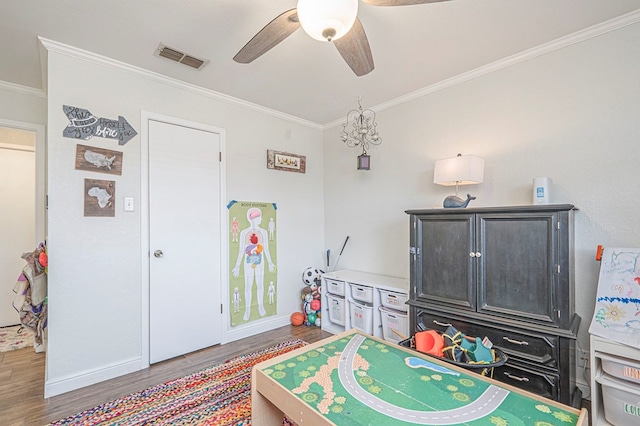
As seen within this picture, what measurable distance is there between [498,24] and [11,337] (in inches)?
217

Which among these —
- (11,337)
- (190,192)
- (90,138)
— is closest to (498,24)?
(190,192)

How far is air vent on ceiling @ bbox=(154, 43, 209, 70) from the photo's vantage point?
7.68ft

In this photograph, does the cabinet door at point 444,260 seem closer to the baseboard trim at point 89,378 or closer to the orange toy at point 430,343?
the orange toy at point 430,343

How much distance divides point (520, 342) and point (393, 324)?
43.0 inches

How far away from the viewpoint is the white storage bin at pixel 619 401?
1608 millimetres

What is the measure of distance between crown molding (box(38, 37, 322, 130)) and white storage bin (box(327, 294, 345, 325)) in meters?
2.28

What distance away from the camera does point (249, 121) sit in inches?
136

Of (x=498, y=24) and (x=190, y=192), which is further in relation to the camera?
(x=190, y=192)

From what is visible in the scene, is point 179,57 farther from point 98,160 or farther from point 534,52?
point 534,52

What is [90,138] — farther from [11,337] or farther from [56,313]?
[11,337]

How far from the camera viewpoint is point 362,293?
3.14m

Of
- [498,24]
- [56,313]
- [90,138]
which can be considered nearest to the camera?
[498,24]

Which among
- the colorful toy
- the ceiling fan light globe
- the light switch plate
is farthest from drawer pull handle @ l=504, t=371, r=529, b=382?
the light switch plate

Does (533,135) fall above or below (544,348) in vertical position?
above
